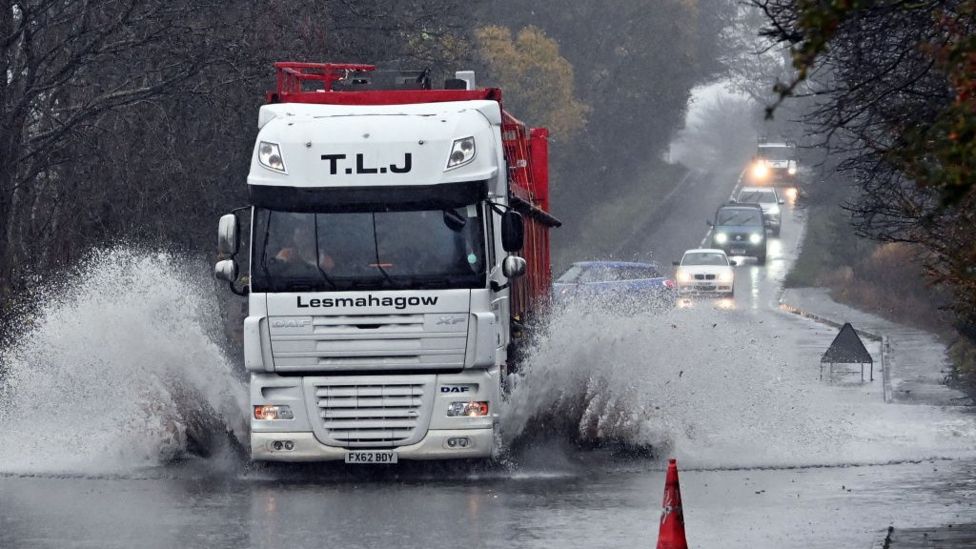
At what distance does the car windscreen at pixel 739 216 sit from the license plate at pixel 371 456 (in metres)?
51.7

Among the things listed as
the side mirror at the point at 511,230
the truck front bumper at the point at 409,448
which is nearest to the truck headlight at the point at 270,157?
the side mirror at the point at 511,230

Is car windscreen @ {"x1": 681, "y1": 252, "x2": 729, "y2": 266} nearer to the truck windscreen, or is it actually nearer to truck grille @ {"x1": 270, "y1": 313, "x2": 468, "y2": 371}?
the truck windscreen

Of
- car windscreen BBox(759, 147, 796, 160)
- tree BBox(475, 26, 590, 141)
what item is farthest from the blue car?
car windscreen BBox(759, 147, 796, 160)

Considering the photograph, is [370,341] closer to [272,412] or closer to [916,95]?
[272,412]

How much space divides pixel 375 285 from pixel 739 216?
171 ft

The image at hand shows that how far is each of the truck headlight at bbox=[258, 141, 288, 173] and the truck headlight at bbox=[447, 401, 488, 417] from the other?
8.26 feet

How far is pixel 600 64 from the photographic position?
2992 inches

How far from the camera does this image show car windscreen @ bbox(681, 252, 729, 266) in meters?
50.8

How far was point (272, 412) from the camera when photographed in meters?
14.9

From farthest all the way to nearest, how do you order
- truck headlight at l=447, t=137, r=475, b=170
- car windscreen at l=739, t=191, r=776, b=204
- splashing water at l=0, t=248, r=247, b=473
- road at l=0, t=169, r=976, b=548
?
Result: 1. car windscreen at l=739, t=191, r=776, b=204
2. splashing water at l=0, t=248, r=247, b=473
3. truck headlight at l=447, t=137, r=475, b=170
4. road at l=0, t=169, r=976, b=548

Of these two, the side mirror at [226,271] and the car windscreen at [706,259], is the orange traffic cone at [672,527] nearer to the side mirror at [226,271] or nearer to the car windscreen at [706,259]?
the side mirror at [226,271]

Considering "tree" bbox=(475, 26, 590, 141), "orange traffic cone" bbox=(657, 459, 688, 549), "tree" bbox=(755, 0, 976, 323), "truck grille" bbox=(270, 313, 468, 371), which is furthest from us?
"tree" bbox=(475, 26, 590, 141)

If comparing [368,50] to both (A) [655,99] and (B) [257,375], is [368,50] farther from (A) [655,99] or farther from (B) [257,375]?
(A) [655,99]

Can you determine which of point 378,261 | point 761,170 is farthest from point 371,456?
point 761,170
